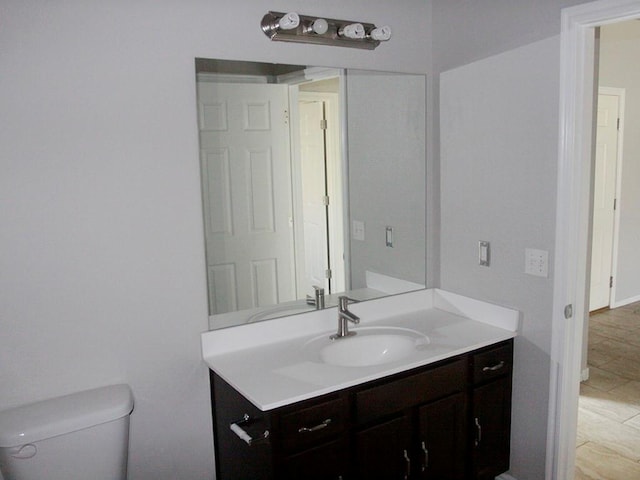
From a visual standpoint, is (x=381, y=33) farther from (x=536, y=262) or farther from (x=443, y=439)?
(x=443, y=439)

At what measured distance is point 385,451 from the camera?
78.4 inches

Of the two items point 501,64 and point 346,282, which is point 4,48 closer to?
point 346,282

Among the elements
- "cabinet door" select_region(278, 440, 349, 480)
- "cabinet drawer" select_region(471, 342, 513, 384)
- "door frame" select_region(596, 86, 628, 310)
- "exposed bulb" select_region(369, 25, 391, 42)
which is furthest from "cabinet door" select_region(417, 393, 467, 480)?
"door frame" select_region(596, 86, 628, 310)

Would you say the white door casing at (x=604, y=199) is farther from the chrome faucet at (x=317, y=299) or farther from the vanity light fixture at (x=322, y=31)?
the chrome faucet at (x=317, y=299)

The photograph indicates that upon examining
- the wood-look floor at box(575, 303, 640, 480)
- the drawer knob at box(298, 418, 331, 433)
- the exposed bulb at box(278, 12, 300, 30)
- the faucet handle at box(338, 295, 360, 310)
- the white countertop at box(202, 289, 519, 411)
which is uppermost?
the exposed bulb at box(278, 12, 300, 30)

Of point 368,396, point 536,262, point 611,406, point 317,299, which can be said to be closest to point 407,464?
point 368,396

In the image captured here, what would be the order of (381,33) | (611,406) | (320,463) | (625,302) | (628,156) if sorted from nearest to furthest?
(320,463) < (381,33) < (611,406) < (628,156) < (625,302)

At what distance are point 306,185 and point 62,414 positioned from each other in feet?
4.06

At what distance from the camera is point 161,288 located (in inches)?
78.6

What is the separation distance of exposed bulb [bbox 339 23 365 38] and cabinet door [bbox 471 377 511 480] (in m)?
1.51

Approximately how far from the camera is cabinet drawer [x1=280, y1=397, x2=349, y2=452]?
175 cm

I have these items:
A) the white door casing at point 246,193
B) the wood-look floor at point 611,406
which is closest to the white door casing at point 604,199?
the wood-look floor at point 611,406

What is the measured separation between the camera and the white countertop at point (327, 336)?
183 cm

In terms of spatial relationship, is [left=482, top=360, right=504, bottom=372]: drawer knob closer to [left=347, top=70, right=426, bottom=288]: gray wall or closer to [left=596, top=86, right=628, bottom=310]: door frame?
[left=347, top=70, right=426, bottom=288]: gray wall
